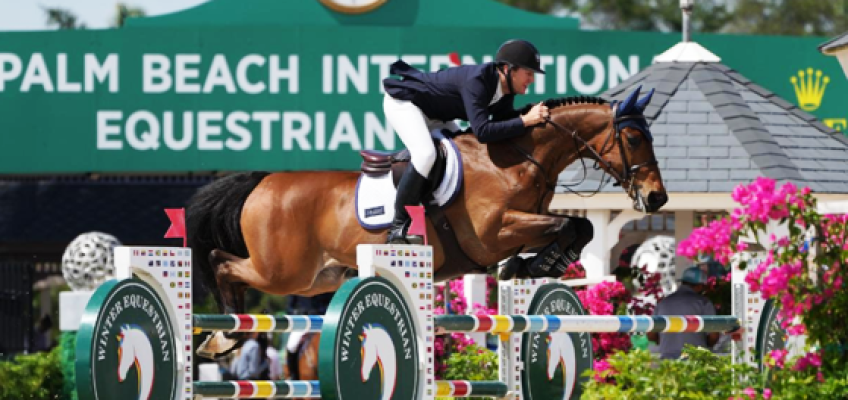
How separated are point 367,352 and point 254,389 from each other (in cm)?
93

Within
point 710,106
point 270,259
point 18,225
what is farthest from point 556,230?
point 18,225

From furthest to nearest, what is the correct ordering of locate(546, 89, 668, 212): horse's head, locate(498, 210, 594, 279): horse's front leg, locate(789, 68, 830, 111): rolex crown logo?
locate(789, 68, 830, 111): rolex crown logo → locate(546, 89, 668, 212): horse's head → locate(498, 210, 594, 279): horse's front leg

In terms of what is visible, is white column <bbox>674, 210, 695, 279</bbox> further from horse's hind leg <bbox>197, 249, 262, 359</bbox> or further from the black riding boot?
the black riding boot

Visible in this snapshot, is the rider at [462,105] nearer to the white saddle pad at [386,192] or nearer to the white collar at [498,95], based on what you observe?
the white collar at [498,95]

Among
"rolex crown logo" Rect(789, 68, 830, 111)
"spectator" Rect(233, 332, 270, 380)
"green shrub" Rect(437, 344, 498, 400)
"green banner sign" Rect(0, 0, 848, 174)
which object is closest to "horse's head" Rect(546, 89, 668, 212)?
"green shrub" Rect(437, 344, 498, 400)

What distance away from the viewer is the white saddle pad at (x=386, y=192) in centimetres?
735

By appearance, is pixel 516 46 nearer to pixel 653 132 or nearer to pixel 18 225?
pixel 653 132

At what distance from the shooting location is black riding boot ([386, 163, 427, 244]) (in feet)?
23.7

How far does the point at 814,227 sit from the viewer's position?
5.29m

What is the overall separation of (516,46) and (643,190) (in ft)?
2.99

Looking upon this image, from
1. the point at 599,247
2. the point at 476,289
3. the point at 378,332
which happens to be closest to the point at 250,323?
the point at 378,332

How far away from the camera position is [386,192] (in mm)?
7508

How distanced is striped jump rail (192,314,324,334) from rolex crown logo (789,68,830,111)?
38.3ft

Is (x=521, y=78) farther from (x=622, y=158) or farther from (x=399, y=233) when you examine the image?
(x=399, y=233)
